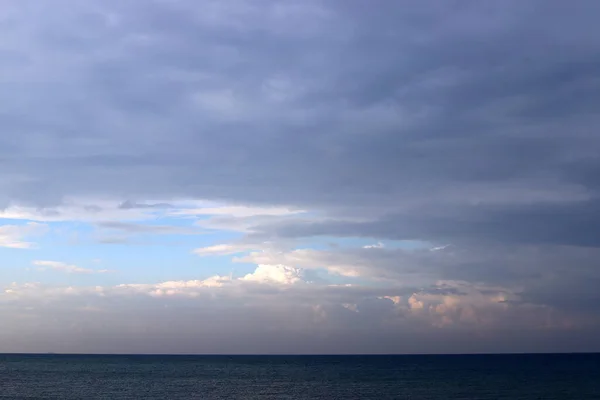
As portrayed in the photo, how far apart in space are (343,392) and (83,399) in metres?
43.5

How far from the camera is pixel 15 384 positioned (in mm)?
126688

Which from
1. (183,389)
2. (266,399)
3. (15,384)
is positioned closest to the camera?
(266,399)

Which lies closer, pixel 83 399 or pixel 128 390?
pixel 83 399

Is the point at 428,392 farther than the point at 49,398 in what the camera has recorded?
Yes

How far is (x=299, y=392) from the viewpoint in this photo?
354 feet

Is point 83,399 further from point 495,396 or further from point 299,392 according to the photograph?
point 495,396

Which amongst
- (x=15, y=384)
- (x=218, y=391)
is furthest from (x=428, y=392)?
(x=15, y=384)

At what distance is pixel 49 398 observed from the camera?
9769 centimetres

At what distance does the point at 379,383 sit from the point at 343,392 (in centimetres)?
2407

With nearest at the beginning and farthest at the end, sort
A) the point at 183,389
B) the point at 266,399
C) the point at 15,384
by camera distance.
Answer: the point at 266,399
the point at 183,389
the point at 15,384

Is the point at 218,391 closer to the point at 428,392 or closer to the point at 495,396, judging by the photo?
the point at 428,392

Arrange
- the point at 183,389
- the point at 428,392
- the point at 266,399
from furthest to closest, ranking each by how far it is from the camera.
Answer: the point at 183,389, the point at 428,392, the point at 266,399

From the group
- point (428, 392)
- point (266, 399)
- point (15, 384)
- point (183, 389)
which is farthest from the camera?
point (15, 384)

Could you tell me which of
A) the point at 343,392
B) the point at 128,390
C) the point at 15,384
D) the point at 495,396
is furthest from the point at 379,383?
the point at 15,384
